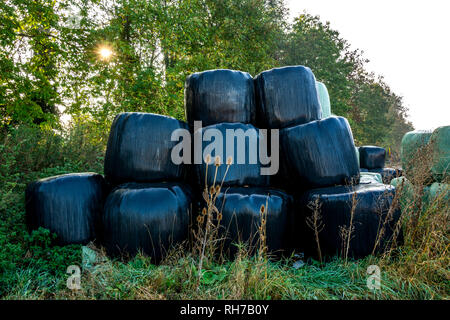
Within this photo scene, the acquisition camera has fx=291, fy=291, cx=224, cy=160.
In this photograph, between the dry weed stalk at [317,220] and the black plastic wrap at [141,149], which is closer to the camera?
the dry weed stalk at [317,220]

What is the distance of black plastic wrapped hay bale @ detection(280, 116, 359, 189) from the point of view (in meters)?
2.92

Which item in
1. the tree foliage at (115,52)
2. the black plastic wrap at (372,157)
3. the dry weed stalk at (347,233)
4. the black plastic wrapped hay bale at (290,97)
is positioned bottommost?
the dry weed stalk at (347,233)

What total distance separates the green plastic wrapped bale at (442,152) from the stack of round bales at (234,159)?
1.99 metres

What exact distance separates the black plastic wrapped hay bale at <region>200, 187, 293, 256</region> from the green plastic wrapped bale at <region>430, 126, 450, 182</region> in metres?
2.09

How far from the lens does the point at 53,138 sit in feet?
16.6

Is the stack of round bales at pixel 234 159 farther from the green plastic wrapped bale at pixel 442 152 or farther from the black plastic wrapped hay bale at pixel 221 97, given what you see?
the green plastic wrapped bale at pixel 442 152

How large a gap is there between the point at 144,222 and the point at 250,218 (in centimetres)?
100

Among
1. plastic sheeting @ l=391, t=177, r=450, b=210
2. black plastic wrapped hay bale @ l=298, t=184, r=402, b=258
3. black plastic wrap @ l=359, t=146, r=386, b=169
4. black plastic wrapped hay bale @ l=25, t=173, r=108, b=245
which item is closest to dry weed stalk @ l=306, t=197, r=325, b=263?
black plastic wrapped hay bale @ l=298, t=184, r=402, b=258

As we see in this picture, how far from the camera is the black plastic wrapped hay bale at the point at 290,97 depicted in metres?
3.26

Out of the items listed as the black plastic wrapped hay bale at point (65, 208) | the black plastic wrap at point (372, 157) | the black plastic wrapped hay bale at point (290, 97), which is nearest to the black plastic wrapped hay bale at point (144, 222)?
the black plastic wrapped hay bale at point (65, 208)

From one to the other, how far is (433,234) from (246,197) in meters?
1.70

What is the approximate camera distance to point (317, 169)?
9.64 feet

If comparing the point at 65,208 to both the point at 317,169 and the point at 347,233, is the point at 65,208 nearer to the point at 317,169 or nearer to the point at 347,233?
Result: the point at 317,169

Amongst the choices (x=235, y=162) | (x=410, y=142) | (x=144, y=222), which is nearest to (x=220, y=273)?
(x=144, y=222)
